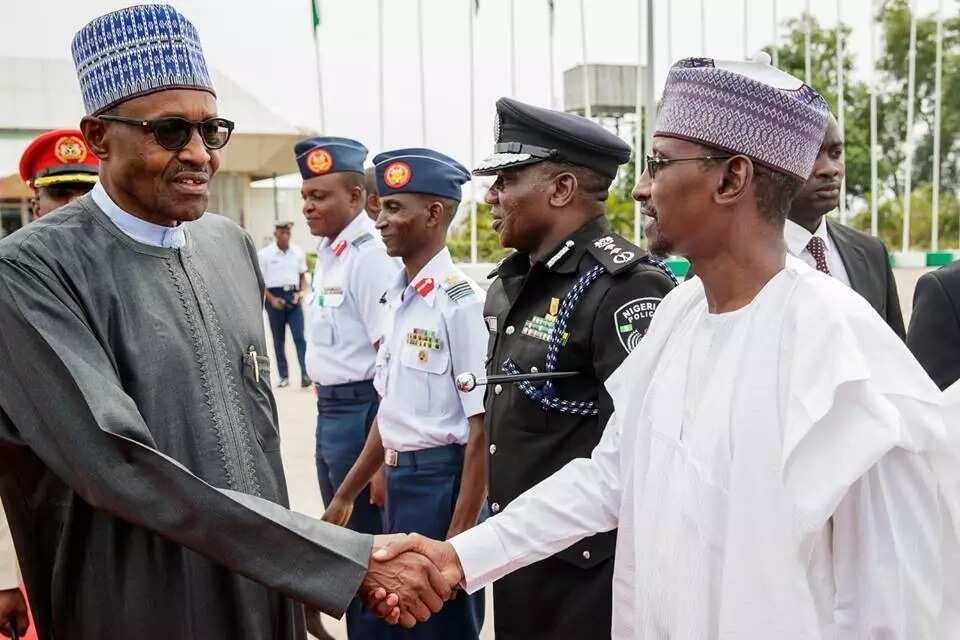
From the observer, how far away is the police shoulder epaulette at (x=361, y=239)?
4.82 metres

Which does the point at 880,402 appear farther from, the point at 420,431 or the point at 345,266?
the point at 345,266

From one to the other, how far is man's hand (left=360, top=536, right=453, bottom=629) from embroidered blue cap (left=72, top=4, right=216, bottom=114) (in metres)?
1.17

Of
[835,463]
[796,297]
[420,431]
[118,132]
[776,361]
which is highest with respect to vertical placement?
[118,132]

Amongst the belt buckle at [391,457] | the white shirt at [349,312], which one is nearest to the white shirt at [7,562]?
the belt buckle at [391,457]

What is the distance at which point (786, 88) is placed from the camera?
69.7 inches

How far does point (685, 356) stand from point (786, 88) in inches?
21.8

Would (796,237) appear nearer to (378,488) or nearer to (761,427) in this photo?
(378,488)

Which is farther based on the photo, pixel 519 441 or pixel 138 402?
pixel 519 441

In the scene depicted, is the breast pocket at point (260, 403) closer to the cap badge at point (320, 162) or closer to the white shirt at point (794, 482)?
the white shirt at point (794, 482)

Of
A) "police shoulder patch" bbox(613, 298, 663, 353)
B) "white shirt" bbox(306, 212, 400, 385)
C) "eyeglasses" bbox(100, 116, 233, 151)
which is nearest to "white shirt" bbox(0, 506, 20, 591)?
"eyeglasses" bbox(100, 116, 233, 151)

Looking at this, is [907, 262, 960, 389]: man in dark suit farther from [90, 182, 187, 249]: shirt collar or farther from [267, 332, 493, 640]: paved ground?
[267, 332, 493, 640]: paved ground

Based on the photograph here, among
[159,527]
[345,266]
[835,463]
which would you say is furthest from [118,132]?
[345,266]

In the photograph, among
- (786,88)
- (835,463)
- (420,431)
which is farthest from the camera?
(420,431)

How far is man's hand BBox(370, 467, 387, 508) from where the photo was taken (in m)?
4.07
